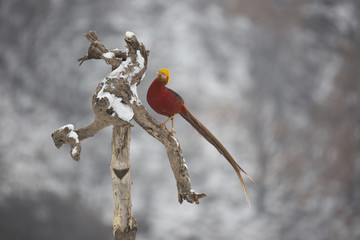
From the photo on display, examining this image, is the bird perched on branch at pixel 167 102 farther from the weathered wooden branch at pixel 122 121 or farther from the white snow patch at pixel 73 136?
the white snow patch at pixel 73 136

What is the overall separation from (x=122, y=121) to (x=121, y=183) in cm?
28

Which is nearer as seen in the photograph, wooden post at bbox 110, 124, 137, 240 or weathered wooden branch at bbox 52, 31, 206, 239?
weathered wooden branch at bbox 52, 31, 206, 239

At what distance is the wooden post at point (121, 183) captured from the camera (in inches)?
56.6

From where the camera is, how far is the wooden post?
1438 mm

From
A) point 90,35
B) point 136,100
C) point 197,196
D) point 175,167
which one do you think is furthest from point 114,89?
point 197,196

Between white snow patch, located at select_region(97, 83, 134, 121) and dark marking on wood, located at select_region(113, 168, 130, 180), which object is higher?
white snow patch, located at select_region(97, 83, 134, 121)

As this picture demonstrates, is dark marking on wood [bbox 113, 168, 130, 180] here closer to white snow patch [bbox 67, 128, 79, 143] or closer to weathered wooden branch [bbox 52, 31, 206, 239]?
weathered wooden branch [bbox 52, 31, 206, 239]

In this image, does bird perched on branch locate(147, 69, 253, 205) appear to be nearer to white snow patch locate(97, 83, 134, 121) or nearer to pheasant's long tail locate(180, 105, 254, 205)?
pheasant's long tail locate(180, 105, 254, 205)

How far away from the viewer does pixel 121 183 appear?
146 centimetres

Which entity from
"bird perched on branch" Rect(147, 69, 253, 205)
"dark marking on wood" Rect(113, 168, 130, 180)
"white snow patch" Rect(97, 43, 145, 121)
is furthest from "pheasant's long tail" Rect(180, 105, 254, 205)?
"dark marking on wood" Rect(113, 168, 130, 180)

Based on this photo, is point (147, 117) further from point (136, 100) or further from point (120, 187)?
point (120, 187)

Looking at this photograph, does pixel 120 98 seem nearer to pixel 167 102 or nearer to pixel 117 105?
pixel 117 105

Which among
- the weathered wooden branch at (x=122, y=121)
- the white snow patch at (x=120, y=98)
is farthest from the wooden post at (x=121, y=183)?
the white snow patch at (x=120, y=98)

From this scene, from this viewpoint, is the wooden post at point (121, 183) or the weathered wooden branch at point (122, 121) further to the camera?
the wooden post at point (121, 183)
